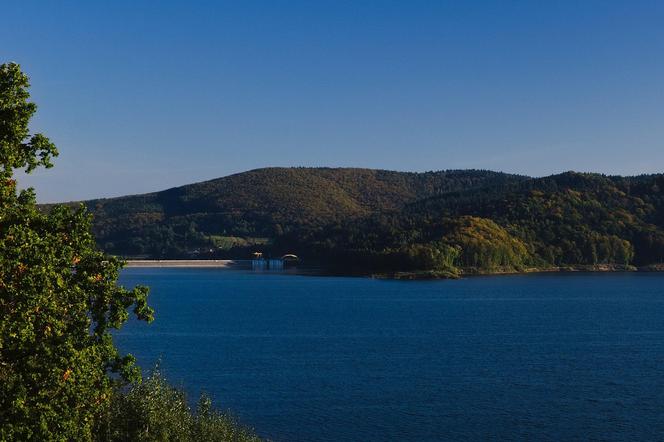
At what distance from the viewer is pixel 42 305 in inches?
1040

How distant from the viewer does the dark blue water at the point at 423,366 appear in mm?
53812

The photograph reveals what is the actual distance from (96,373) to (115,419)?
33.6ft

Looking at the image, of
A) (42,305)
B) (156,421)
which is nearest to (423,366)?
(156,421)

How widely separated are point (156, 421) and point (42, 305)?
41.5 feet

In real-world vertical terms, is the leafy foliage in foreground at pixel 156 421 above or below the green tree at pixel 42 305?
below

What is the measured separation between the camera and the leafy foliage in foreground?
120ft

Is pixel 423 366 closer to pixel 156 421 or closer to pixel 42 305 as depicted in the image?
pixel 156 421

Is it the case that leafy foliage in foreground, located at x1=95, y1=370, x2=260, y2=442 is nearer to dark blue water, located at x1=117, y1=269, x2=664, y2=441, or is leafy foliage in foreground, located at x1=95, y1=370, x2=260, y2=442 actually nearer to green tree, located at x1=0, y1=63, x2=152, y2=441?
green tree, located at x1=0, y1=63, x2=152, y2=441

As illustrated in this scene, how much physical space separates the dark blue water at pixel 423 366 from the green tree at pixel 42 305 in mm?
23587

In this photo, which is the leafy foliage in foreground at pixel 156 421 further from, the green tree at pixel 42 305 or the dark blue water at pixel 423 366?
the dark blue water at pixel 423 366

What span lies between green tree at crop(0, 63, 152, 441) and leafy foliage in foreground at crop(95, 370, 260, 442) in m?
7.20

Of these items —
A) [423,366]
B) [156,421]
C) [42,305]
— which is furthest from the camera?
[423,366]

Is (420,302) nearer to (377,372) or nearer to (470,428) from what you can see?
(377,372)

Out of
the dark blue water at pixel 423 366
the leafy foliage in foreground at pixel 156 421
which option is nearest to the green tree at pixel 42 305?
the leafy foliage in foreground at pixel 156 421
